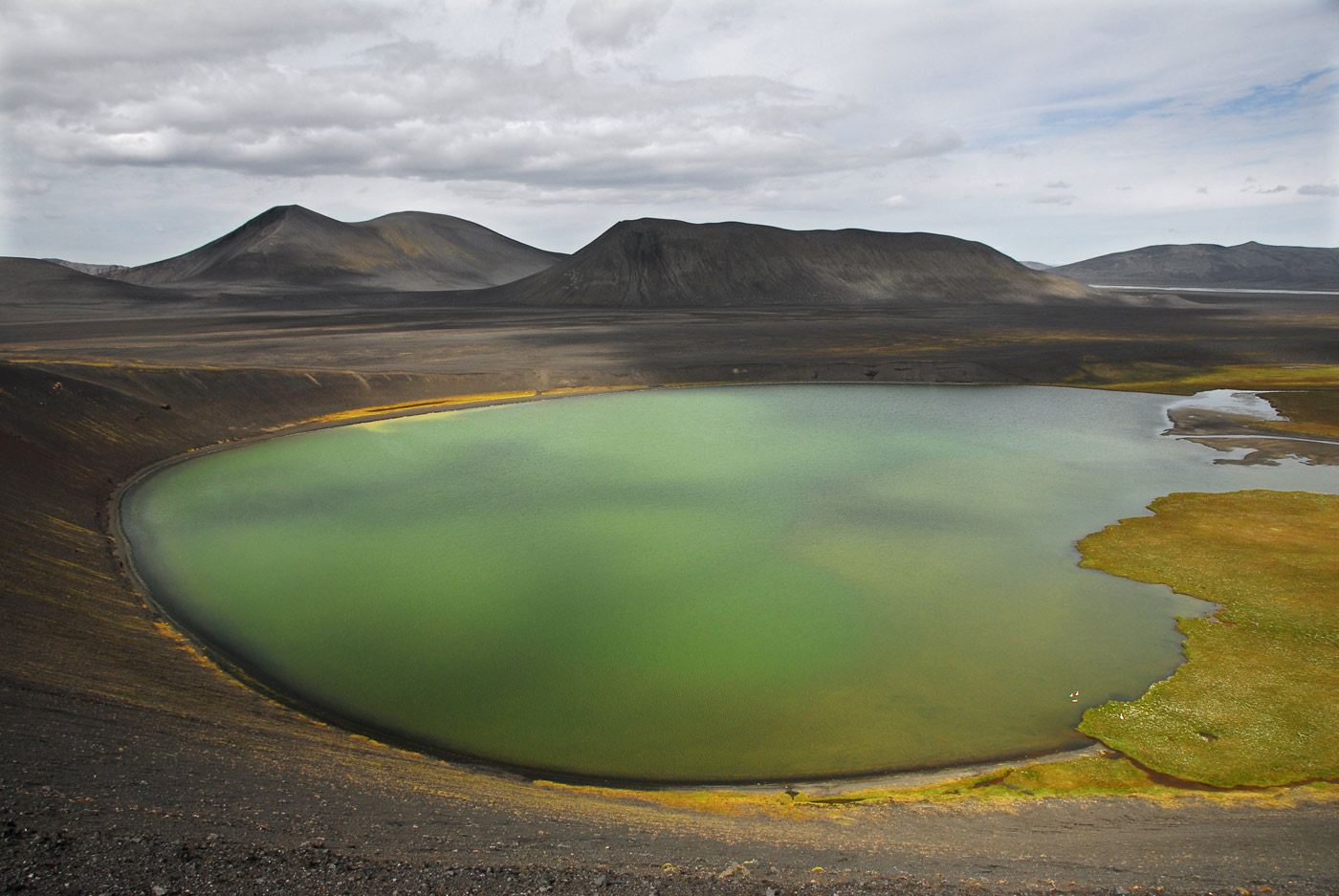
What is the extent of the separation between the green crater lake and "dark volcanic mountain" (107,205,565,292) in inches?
5717

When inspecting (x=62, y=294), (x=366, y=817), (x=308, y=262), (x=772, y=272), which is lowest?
(x=366, y=817)

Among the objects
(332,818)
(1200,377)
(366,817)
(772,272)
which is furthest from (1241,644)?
(772,272)

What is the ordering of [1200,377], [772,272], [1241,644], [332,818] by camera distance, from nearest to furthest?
[332,818] < [1241,644] < [1200,377] < [772,272]

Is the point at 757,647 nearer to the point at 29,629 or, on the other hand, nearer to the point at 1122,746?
the point at 1122,746

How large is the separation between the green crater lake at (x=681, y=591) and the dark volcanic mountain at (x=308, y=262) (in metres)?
145

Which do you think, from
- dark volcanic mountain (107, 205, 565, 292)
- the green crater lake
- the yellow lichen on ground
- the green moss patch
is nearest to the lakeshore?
the green moss patch

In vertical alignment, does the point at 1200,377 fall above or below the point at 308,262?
below

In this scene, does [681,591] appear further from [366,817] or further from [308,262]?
[308,262]

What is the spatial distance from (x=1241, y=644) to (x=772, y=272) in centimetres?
12998

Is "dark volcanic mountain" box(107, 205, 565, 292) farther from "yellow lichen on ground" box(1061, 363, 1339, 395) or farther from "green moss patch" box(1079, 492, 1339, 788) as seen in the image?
"green moss patch" box(1079, 492, 1339, 788)

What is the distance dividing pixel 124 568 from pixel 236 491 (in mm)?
7670

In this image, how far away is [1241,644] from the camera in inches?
624

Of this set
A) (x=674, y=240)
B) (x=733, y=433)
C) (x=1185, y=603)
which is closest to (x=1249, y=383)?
(x=733, y=433)

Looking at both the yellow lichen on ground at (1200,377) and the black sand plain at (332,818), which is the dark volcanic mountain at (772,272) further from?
the black sand plain at (332,818)
